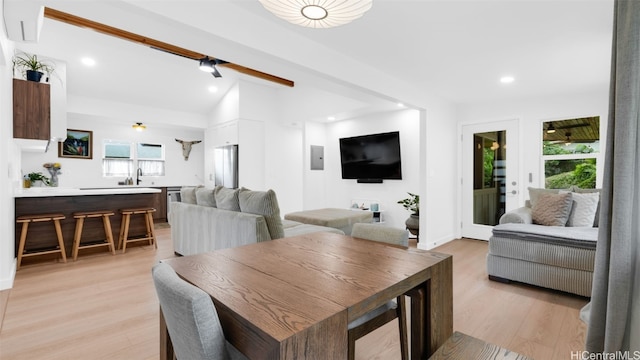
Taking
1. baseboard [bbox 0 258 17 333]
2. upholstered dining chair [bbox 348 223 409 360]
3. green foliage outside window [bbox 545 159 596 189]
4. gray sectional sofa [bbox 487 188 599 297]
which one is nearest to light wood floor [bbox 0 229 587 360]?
baseboard [bbox 0 258 17 333]

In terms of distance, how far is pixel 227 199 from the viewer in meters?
3.25

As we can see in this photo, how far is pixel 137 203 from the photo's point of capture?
4770 millimetres

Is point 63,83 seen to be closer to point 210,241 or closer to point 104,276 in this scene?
point 104,276

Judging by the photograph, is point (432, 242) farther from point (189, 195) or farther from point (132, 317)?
point (132, 317)

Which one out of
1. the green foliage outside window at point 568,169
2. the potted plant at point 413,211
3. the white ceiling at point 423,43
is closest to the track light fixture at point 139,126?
the white ceiling at point 423,43

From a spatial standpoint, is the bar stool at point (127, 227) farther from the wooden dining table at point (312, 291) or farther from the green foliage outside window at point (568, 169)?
the green foliage outside window at point (568, 169)

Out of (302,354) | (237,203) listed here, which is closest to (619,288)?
(302,354)

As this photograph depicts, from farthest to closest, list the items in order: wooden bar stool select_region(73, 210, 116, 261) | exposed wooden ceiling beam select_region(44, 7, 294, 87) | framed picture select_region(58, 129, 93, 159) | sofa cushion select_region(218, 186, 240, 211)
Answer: framed picture select_region(58, 129, 93, 159)
wooden bar stool select_region(73, 210, 116, 261)
exposed wooden ceiling beam select_region(44, 7, 294, 87)
sofa cushion select_region(218, 186, 240, 211)

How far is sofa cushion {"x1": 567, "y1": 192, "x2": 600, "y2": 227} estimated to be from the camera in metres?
3.24

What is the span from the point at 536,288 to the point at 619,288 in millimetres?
2383

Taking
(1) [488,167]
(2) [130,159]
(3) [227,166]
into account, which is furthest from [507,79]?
(2) [130,159]

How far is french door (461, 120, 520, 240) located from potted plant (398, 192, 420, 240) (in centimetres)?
85

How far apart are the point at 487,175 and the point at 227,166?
4921 mm

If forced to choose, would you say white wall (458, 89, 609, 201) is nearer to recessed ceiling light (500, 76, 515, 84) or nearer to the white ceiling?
the white ceiling
